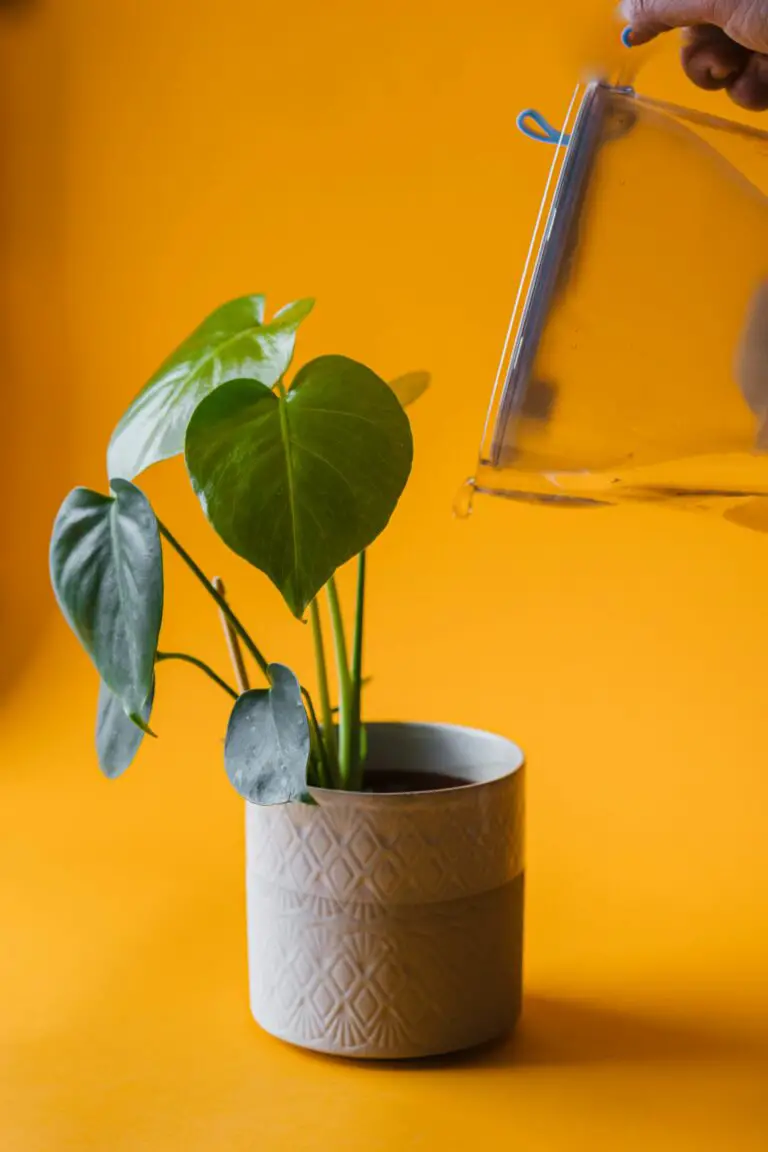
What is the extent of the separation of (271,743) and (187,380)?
8.9 inches

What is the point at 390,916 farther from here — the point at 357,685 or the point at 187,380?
the point at 187,380

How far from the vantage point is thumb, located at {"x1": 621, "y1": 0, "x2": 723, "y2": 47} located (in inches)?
36.3

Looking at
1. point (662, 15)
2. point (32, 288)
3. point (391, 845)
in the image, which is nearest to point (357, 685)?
point (391, 845)

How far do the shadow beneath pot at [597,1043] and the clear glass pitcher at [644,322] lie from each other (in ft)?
1.29

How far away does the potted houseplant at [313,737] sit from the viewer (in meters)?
0.86

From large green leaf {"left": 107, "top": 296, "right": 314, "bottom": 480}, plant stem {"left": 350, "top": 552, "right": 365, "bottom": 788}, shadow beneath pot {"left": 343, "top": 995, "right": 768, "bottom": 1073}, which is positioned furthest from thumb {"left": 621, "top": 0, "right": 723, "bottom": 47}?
shadow beneath pot {"left": 343, "top": 995, "right": 768, "bottom": 1073}

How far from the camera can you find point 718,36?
1081mm

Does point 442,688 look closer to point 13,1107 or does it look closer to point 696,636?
point 696,636

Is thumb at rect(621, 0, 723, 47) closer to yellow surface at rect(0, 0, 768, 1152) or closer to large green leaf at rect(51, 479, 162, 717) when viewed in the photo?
large green leaf at rect(51, 479, 162, 717)

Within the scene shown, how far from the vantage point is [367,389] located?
35.1 inches

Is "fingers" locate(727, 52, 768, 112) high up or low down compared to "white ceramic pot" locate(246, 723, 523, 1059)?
up

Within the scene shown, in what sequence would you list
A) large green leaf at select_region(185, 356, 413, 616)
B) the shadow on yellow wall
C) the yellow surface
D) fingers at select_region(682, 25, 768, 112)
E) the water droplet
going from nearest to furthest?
large green leaf at select_region(185, 356, 413, 616)
the water droplet
fingers at select_region(682, 25, 768, 112)
the yellow surface
the shadow on yellow wall

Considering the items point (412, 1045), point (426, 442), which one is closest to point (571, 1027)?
point (412, 1045)

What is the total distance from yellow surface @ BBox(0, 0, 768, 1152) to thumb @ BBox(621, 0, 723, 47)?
2.22ft
